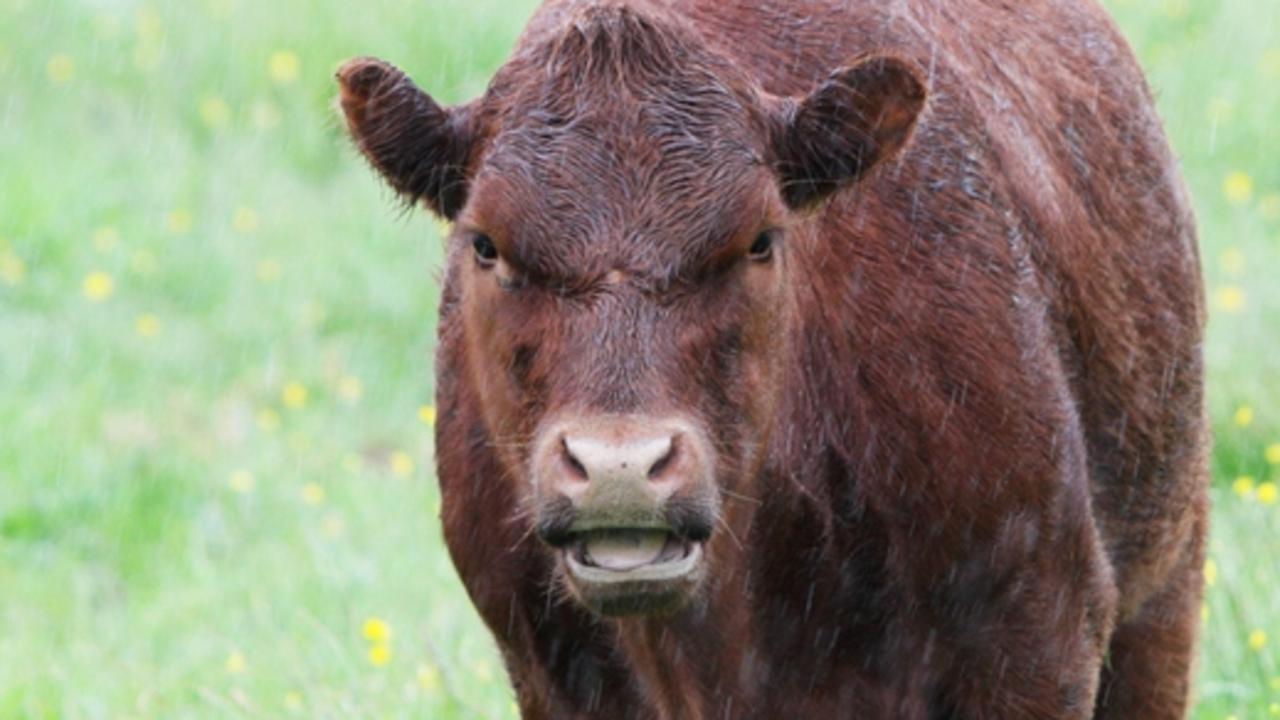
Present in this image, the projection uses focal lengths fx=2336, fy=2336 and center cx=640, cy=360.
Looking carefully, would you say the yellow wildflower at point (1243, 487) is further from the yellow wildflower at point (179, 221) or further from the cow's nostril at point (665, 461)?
the yellow wildflower at point (179, 221)

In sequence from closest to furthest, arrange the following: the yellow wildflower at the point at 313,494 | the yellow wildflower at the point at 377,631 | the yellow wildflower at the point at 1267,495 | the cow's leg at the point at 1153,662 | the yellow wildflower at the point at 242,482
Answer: the cow's leg at the point at 1153,662 < the yellow wildflower at the point at 377,631 < the yellow wildflower at the point at 1267,495 < the yellow wildflower at the point at 313,494 < the yellow wildflower at the point at 242,482

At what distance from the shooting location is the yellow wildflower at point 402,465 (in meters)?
10.9

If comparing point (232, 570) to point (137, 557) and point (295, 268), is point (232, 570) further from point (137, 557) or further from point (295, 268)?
point (295, 268)

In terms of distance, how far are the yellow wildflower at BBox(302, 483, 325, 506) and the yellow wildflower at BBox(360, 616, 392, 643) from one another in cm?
253

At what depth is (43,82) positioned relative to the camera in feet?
50.1

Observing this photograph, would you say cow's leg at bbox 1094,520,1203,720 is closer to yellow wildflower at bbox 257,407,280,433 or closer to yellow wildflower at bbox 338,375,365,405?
yellow wildflower at bbox 257,407,280,433

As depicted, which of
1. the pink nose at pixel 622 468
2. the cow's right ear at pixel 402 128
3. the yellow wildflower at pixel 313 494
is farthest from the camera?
the yellow wildflower at pixel 313 494

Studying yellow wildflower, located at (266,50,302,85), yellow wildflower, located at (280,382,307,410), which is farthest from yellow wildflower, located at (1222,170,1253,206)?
yellow wildflower, located at (266,50,302,85)

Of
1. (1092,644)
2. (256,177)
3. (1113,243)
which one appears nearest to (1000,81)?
(1113,243)

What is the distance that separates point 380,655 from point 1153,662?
2.44 m

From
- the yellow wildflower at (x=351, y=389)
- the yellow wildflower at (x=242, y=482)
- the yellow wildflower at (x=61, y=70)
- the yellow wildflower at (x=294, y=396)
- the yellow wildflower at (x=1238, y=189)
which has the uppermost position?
the yellow wildflower at (x=1238, y=189)

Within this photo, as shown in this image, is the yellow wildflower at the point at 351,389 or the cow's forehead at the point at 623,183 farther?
the yellow wildflower at the point at 351,389

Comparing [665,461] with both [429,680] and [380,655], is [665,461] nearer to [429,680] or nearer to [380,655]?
[429,680]

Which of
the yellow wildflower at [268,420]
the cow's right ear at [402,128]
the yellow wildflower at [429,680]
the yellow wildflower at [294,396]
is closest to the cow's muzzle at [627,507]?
the cow's right ear at [402,128]
